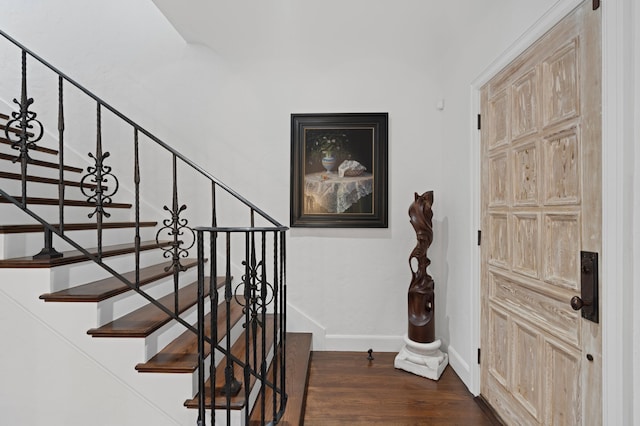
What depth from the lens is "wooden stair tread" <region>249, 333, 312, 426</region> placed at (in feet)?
5.90

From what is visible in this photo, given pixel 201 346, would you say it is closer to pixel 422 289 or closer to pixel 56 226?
pixel 56 226

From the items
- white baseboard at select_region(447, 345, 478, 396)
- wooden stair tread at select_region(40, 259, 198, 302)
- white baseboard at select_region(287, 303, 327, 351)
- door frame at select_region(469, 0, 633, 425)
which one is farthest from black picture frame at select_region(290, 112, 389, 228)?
door frame at select_region(469, 0, 633, 425)

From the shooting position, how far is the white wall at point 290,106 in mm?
2941

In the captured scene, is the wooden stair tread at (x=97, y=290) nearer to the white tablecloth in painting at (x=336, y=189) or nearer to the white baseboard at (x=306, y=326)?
the white baseboard at (x=306, y=326)

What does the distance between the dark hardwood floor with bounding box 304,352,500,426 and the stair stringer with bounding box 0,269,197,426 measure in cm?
89

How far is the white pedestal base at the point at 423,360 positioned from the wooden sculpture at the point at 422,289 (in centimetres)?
5

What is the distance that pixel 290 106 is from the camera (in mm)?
3004

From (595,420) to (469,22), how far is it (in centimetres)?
250

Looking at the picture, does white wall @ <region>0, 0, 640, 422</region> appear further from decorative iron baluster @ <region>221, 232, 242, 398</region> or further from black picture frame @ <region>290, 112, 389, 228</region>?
decorative iron baluster @ <region>221, 232, 242, 398</region>

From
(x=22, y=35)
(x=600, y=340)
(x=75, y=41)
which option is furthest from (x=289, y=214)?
(x=22, y=35)

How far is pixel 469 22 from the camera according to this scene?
2357mm

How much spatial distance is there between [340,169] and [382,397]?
1875 mm

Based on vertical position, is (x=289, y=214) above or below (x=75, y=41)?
below

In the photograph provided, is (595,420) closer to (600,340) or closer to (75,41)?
(600,340)
